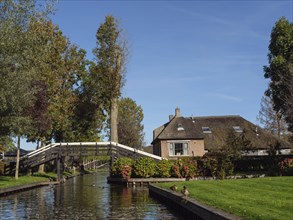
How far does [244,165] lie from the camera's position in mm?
37000

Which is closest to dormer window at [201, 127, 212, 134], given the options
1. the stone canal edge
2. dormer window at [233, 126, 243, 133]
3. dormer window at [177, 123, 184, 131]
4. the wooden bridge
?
dormer window at [177, 123, 184, 131]

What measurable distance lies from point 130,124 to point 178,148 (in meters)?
29.4

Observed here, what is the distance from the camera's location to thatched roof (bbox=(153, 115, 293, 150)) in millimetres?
47562

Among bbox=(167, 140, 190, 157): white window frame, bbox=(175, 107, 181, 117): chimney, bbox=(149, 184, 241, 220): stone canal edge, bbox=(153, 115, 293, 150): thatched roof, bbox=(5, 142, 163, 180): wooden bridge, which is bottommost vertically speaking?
bbox=(149, 184, 241, 220): stone canal edge

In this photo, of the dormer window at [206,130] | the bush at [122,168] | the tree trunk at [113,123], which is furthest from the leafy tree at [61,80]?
the dormer window at [206,130]

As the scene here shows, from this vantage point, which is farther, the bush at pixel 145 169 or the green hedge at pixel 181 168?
the bush at pixel 145 169

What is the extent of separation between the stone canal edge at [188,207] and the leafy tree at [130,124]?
52460mm

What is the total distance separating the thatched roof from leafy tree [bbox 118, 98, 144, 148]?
22.0 m

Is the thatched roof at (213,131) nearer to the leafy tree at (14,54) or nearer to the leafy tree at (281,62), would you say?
the leafy tree at (281,62)

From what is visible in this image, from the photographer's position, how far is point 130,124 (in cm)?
7638

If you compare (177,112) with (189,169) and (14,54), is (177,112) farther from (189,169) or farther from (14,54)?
(14,54)

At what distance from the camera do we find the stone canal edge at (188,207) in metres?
11.0

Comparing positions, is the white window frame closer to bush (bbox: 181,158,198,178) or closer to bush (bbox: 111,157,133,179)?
bush (bbox: 111,157,133,179)

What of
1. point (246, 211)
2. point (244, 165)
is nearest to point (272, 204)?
point (246, 211)
